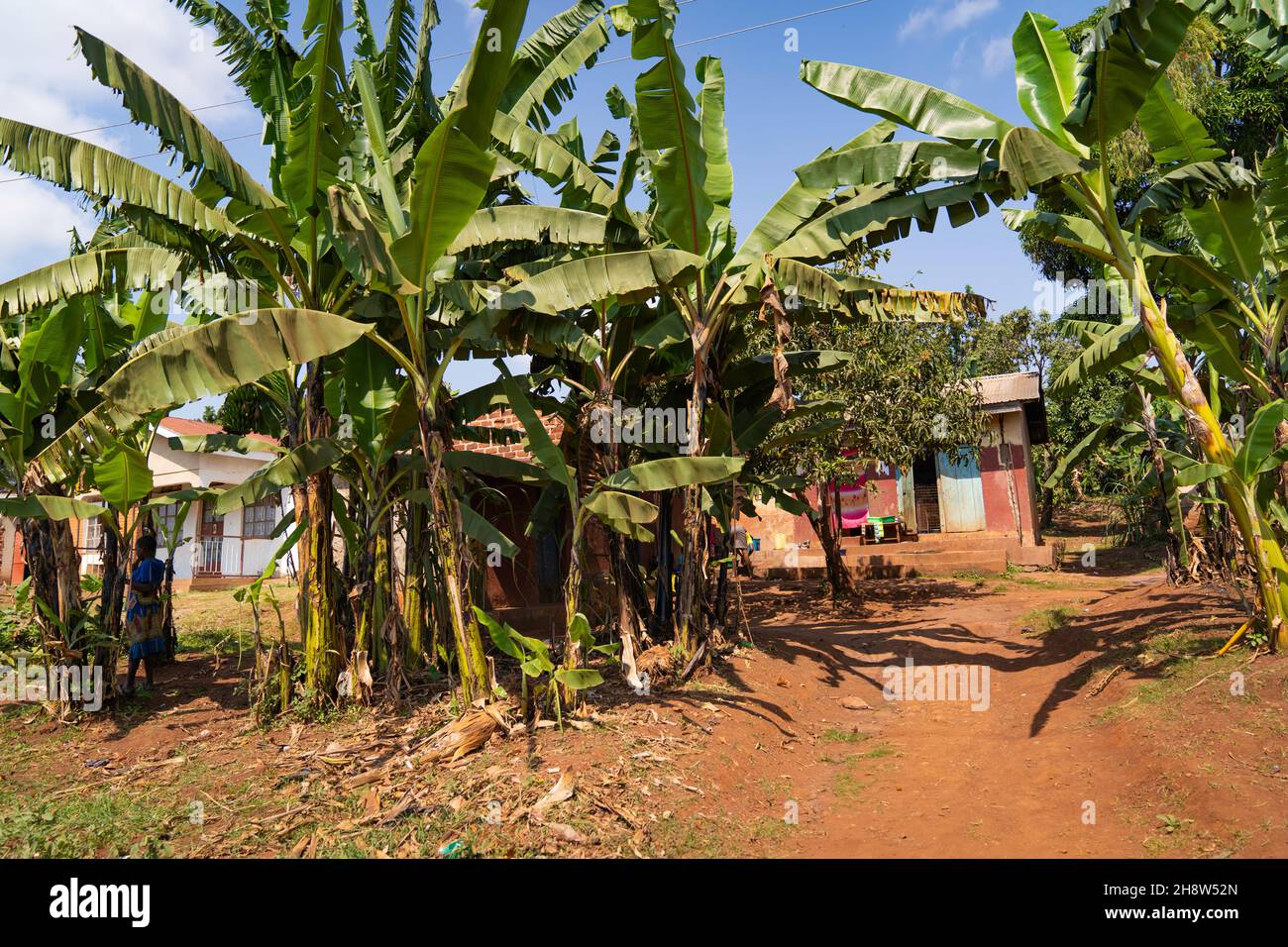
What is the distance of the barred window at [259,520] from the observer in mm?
24250

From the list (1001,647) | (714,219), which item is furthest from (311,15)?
(1001,647)

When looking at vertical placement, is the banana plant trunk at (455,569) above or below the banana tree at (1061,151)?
below

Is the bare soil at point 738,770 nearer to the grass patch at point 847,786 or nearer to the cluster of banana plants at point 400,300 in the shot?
the grass patch at point 847,786

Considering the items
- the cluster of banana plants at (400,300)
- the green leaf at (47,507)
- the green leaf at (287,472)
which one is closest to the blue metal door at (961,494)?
the cluster of banana plants at (400,300)

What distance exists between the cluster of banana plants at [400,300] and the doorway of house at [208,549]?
45.1 ft

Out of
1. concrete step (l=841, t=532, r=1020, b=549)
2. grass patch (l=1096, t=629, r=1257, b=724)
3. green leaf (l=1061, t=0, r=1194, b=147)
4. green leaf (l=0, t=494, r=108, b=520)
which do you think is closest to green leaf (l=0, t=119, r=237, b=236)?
green leaf (l=0, t=494, r=108, b=520)

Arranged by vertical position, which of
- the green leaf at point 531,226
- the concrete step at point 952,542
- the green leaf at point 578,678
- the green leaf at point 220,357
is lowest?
the green leaf at point 578,678

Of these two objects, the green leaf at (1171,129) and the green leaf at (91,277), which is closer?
the green leaf at (91,277)

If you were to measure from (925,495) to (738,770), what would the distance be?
671 inches

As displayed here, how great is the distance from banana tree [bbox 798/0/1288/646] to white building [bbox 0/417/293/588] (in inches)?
694
